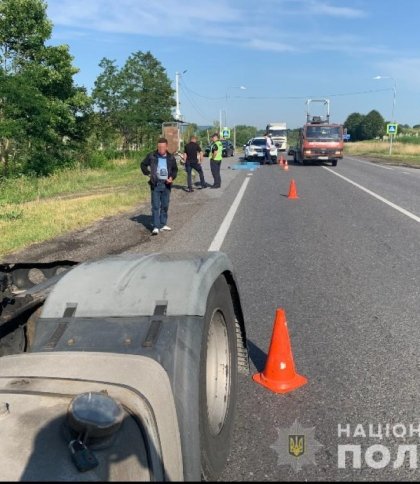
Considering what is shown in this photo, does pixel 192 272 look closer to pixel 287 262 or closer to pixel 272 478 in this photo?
pixel 272 478

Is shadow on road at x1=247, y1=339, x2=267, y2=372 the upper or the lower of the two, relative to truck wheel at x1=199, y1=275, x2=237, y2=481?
lower

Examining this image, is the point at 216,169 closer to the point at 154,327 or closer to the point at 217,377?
the point at 217,377

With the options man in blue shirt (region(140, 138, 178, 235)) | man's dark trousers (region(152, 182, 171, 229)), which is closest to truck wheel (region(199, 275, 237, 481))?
man in blue shirt (region(140, 138, 178, 235))

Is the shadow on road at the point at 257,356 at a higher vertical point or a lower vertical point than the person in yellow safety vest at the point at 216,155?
lower

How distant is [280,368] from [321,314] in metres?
1.57

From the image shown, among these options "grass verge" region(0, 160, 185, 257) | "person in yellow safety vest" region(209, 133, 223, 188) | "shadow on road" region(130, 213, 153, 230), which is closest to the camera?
"grass verge" region(0, 160, 185, 257)

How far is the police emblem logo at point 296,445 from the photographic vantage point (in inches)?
117

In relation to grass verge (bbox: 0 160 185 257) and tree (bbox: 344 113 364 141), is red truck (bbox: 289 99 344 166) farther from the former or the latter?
tree (bbox: 344 113 364 141)

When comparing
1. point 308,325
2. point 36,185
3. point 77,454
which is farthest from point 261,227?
point 36,185

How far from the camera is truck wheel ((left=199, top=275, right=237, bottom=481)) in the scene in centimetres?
227

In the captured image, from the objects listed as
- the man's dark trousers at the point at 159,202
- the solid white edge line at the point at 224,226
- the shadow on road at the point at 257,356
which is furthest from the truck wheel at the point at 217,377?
the man's dark trousers at the point at 159,202

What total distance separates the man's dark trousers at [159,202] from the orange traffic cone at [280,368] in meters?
6.45

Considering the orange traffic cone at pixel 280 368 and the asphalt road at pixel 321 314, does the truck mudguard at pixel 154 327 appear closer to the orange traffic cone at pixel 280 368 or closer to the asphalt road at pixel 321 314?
the asphalt road at pixel 321 314

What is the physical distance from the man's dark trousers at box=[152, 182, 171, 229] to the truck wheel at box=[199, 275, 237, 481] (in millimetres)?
7130
